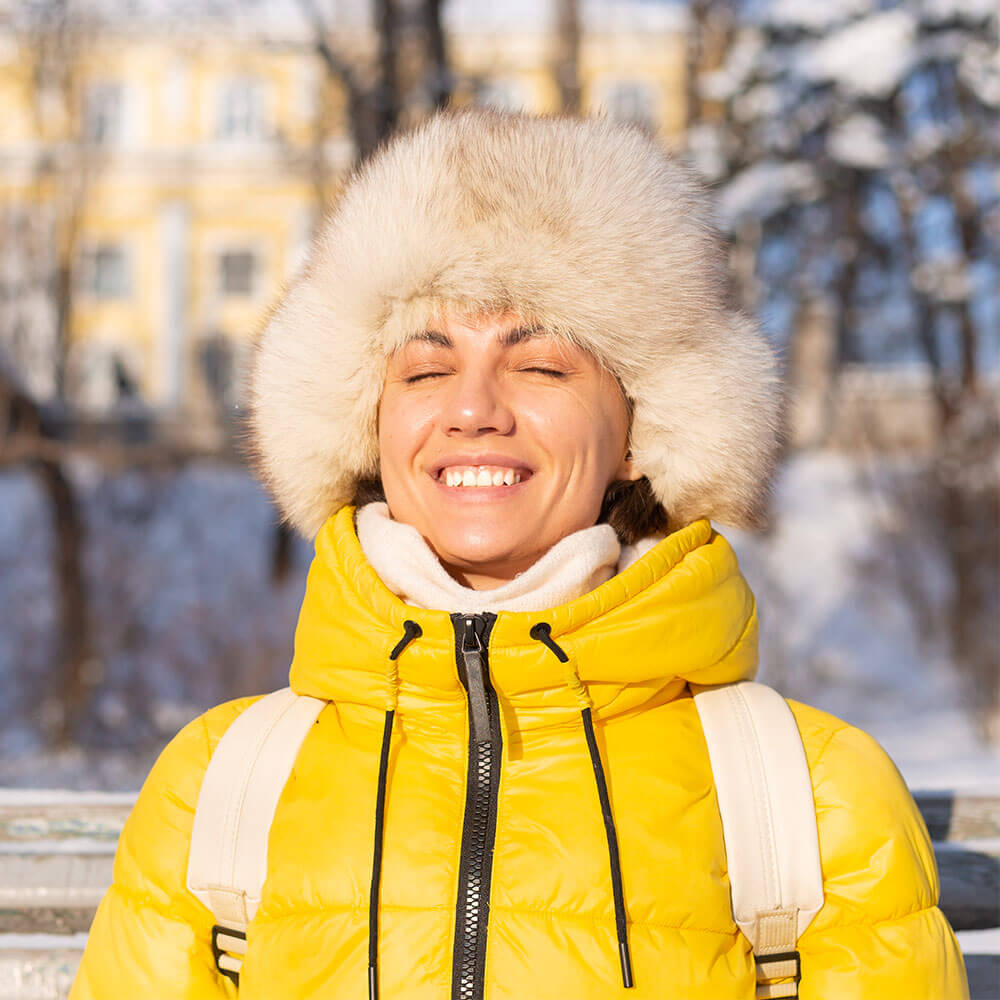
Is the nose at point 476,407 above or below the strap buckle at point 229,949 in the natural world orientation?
above

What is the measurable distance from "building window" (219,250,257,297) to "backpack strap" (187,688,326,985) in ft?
64.3

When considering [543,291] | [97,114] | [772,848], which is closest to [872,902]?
[772,848]

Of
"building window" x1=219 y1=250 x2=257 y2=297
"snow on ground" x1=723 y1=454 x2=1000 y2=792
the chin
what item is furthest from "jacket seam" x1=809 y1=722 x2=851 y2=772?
"building window" x1=219 y1=250 x2=257 y2=297

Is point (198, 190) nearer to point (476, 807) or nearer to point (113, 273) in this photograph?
point (113, 273)

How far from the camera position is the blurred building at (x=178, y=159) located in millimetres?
10305

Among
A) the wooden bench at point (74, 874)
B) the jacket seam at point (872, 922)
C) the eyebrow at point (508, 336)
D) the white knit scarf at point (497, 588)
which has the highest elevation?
the eyebrow at point (508, 336)

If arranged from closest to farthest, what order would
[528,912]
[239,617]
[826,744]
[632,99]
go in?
[528,912]
[826,744]
[239,617]
[632,99]

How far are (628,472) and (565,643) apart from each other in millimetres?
495

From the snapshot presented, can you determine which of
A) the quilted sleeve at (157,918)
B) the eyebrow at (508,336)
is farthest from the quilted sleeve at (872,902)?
the quilted sleeve at (157,918)

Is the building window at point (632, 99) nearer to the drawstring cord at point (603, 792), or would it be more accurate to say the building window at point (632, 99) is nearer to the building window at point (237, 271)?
the drawstring cord at point (603, 792)

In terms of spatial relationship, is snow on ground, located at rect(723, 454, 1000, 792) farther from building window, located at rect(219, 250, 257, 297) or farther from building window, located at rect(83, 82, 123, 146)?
building window, located at rect(219, 250, 257, 297)

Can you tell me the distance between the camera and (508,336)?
1785mm

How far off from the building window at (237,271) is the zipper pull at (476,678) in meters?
19.8

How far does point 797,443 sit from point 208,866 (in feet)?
45.3
